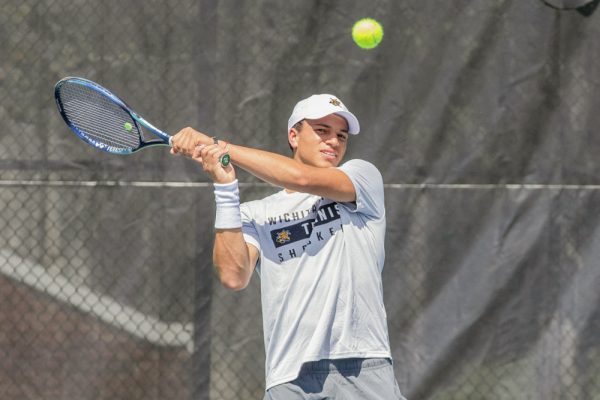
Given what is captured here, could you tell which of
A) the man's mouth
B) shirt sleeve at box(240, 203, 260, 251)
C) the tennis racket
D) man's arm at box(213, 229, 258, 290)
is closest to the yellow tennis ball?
the tennis racket

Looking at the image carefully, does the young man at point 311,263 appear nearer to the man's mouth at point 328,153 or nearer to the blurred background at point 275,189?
the man's mouth at point 328,153

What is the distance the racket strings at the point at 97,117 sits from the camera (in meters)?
3.71

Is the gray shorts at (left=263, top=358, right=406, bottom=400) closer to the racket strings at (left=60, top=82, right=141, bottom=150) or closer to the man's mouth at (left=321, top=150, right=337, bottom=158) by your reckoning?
the man's mouth at (left=321, top=150, right=337, bottom=158)

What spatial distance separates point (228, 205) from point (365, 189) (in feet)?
1.46

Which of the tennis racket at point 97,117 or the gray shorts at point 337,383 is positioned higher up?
the tennis racket at point 97,117

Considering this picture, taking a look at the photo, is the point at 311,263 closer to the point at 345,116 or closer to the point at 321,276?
the point at 321,276

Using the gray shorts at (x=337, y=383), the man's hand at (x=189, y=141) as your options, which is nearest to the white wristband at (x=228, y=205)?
the man's hand at (x=189, y=141)

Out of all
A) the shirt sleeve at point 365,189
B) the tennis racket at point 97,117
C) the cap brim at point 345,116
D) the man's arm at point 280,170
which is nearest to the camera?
the man's arm at point 280,170

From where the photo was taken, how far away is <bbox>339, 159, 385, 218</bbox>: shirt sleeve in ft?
10.6

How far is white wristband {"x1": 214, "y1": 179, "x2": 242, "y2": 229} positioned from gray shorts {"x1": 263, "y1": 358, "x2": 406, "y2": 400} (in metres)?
0.48

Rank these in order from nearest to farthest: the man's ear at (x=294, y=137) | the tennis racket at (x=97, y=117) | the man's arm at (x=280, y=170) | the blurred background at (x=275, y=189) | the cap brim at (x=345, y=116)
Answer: the man's arm at (x=280, y=170) → the cap brim at (x=345, y=116) → the man's ear at (x=294, y=137) → the tennis racket at (x=97, y=117) → the blurred background at (x=275, y=189)

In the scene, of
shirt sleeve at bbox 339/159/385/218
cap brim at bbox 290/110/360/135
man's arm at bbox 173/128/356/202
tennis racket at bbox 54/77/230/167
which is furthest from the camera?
tennis racket at bbox 54/77/230/167

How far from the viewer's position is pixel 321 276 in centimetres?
317

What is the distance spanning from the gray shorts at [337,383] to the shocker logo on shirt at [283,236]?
39cm
